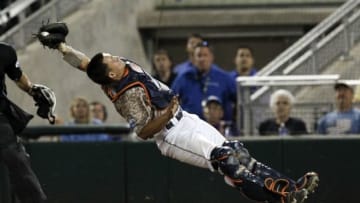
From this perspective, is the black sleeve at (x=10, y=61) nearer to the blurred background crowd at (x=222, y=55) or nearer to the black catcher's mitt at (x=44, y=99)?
the black catcher's mitt at (x=44, y=99)

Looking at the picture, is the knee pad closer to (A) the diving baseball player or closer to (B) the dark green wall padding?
(A) the diving baseball player

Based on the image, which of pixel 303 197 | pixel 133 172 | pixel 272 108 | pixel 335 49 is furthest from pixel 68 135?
pixel 335 49

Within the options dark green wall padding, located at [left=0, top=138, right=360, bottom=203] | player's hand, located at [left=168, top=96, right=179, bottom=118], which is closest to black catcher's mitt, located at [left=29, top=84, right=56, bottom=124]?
player's hand, located at [left=168, top=96, right=179, bottom=118]

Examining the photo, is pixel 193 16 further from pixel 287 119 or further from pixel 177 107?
pixel 177 107

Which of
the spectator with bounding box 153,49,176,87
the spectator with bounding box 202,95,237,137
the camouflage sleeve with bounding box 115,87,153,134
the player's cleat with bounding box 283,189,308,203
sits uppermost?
the spectator with bounding box 153,49,176,87

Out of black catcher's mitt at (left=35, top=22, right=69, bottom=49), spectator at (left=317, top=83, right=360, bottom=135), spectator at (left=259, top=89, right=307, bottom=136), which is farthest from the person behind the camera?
spectator at (left=259, top=89, right=307, bottom=136)

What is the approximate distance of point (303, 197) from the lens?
9453 mm

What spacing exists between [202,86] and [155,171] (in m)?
1.73

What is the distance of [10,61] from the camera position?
9.90m

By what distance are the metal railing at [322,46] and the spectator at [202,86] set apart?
1.08 metres

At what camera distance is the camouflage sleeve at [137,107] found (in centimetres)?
950

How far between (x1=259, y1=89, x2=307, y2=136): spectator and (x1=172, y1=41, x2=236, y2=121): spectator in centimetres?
70

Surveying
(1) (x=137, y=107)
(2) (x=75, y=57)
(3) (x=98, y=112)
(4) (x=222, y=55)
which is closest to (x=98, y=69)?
(2) (x=75, y=57)

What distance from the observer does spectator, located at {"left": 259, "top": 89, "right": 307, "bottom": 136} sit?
1224cm
